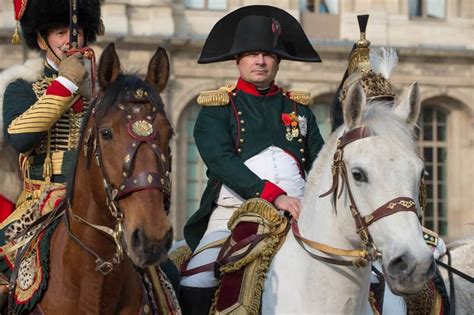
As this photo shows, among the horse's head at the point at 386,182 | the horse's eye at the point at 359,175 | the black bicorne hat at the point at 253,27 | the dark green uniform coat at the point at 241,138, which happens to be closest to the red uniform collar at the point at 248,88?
the dark green uniform coat at the point at 241,138

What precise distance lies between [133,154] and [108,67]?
45 centimetres

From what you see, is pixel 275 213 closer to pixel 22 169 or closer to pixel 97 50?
pixel 22 169

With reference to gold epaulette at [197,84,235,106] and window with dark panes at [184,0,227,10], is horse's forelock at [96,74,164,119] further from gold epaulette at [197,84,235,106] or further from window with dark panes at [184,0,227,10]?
window with dark panes at [184,0,227,10]

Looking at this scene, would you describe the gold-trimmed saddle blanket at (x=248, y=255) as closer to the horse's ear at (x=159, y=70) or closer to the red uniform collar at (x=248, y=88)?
the red uniform collar at (x=248, y=88)

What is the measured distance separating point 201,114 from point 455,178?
2142 cm

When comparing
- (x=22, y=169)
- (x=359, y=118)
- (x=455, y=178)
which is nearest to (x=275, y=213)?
(x=359, y=118)

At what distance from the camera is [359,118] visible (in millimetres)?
5602

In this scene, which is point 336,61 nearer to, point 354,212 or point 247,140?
point 247,140

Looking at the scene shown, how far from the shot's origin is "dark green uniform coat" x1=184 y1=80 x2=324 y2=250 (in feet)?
21.2

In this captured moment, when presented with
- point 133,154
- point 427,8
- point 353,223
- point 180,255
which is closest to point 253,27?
point 180,255

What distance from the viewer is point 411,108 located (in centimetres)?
568

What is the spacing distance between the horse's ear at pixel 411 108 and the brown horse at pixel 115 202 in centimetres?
118

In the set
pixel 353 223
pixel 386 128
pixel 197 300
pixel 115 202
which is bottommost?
pixel 197 300

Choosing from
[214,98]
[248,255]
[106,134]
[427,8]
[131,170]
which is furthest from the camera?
[427,8]
